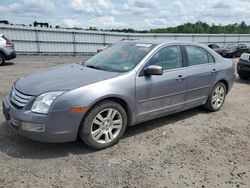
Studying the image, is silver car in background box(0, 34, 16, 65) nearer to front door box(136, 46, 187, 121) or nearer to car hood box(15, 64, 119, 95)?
car hood box(15, 64, 119, 95)

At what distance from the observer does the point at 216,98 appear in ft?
17.9

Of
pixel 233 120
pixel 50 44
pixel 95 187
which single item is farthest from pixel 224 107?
pixel 50 44

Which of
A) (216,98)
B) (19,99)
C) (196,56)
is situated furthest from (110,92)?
(216,98)

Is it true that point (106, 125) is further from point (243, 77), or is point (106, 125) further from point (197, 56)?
point (243, 77)

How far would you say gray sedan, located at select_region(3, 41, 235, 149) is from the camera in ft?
10.4

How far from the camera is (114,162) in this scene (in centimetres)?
326

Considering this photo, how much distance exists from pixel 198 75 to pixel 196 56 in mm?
421

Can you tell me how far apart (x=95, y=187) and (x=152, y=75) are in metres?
1.96

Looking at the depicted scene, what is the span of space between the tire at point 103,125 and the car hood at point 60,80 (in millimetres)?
407

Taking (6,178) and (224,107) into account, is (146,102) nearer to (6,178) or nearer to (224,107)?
(6,178)

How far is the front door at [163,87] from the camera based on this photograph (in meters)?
3.88

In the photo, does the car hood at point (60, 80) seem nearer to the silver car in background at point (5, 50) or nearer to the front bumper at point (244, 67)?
the front bumper at point (244, 67)

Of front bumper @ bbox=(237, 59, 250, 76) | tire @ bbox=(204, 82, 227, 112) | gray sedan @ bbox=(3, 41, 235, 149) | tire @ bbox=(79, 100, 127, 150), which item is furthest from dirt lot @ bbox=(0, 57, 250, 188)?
front bumper @ bbox=(237, 59, 250, 76)

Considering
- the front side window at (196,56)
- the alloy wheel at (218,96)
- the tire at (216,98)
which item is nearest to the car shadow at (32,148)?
the front side window at (196,56)
